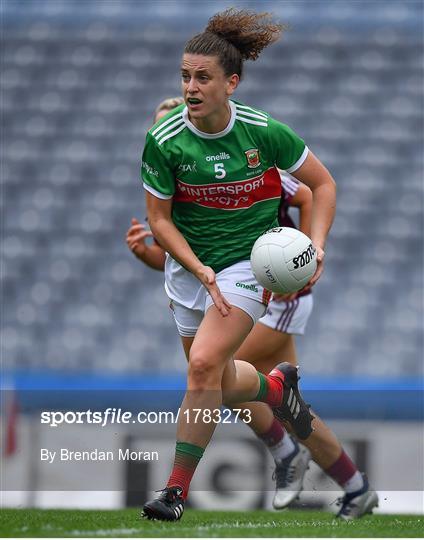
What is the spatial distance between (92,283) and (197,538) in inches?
322

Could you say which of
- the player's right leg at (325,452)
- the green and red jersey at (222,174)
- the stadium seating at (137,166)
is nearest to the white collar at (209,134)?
the green and red jersey at (222,174)

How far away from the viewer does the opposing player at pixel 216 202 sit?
475 centimetres

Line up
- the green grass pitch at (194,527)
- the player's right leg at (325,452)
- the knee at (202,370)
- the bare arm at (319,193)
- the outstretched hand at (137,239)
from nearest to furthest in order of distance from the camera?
the green grass pitch at (194,527) < the knee at (202,370) < the bare arm at (319,193) < the player's right leg at (325,452) < the outstretched hand at (137,239)

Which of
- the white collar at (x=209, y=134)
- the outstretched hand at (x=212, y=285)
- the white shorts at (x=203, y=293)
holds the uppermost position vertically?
the white collar at (x=209, y=134)

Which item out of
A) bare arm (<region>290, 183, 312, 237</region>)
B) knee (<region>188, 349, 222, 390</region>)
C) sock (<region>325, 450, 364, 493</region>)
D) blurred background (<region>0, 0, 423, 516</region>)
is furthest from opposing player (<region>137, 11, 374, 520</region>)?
blurred background (<region>0, 0, 423, 516</region>)

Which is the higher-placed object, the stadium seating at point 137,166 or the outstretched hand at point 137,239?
the outstretched hand at point 137,239

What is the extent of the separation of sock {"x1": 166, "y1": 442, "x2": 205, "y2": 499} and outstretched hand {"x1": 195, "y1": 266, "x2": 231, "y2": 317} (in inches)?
21.8

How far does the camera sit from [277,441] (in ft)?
19.4

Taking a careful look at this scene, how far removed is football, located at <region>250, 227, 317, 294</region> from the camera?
477 cm

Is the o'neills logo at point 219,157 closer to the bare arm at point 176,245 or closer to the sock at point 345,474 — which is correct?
the bare arm at point 176,245

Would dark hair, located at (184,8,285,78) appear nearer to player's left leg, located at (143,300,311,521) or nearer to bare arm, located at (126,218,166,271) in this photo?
player's left leg, located at (143,300,311,521)

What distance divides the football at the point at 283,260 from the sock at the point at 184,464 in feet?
2.39

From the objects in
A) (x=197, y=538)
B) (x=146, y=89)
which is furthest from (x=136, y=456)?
(x=146, y=89)

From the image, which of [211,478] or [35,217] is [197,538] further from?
[35,217]
